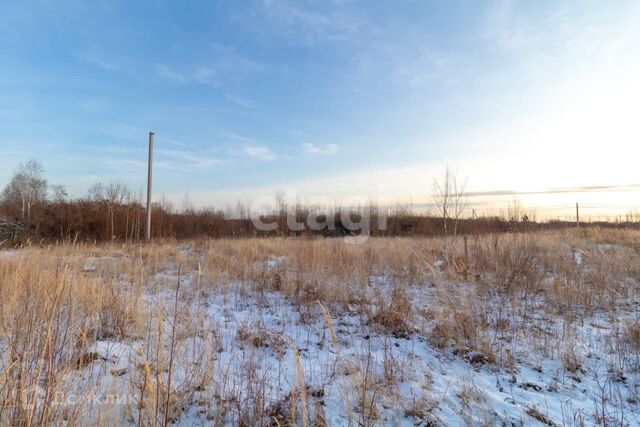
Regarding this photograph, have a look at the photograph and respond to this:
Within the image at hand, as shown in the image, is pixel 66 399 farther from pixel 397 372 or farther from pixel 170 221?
pixel 170 221

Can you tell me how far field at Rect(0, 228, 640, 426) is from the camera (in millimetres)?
1696

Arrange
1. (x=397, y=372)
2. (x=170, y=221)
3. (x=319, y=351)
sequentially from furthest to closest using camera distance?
(x=170, y=221) → (x=319, y=351) → (x=397, y=372)

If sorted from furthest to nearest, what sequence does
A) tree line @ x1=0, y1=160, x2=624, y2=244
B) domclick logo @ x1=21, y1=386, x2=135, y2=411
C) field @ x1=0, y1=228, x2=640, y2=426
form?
tree line @ x1=0, y1=160, x2=624, y2=244 < field @ x1=0, y1=228, x2=640, y2=426 < domclick logo @ x1=21, y1=386, x2=135, y2=411

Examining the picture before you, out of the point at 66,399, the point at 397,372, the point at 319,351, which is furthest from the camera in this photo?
the point at 319,351

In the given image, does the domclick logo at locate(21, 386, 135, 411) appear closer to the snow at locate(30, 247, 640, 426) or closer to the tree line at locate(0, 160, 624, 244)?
the snow at locate(30, 247, 640, 426)

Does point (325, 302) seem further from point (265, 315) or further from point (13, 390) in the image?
point (13, 390)

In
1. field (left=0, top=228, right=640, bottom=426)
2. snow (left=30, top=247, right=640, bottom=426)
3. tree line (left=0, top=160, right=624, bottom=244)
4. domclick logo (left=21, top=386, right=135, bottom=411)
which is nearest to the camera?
domclick logo (left=21, top=386, right=135, bottom=411)

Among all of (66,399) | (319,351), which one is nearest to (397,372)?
(319,351)

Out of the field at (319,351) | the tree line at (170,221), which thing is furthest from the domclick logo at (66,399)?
the tree line at (170,221)

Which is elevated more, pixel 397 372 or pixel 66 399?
pixel 66 399

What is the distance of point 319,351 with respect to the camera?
2.73m

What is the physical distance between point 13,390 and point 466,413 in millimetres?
2630

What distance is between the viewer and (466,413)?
187 centimetres

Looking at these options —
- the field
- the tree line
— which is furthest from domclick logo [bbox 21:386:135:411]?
the tree line
